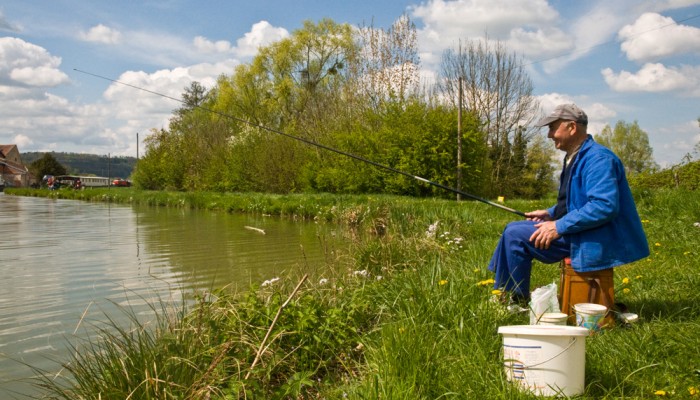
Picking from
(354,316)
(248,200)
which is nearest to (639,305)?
(354,316)

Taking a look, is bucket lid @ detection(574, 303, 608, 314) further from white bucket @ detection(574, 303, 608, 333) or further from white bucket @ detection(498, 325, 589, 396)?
white bucket @ detection(498, 325, 589, 396)

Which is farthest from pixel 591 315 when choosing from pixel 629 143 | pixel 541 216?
pixel 629 143

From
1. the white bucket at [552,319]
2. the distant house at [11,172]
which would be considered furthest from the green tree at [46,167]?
the white bucket at [552,319]

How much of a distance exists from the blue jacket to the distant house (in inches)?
4123

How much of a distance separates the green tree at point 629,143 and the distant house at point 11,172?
84.7m

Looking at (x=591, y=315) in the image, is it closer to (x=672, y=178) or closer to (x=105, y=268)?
(x=105, y=268)

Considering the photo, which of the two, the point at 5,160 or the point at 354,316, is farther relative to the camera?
the point at 5,160

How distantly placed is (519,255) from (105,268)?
7510 mm

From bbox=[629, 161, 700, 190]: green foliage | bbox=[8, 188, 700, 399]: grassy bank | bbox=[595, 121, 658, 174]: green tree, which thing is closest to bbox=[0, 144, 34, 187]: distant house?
bbox=[595, 121, 658, 174]: green tree

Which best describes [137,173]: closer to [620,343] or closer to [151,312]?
[151,312]

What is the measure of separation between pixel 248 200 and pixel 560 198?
73.9ft

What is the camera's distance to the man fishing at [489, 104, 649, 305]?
3.58 m

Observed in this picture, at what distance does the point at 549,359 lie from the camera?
2775 millimetres

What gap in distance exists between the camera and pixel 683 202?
9648mm
